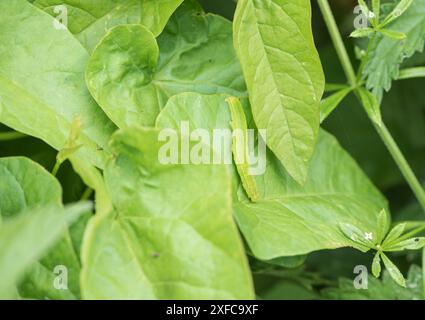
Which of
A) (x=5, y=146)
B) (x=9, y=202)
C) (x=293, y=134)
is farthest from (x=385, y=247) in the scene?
(x=5, y=146)

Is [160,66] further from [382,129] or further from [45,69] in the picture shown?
[382,129]

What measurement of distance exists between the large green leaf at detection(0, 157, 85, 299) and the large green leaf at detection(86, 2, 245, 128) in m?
0.13

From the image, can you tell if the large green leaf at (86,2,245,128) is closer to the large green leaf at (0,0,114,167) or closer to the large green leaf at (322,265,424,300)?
the large green leaf at (0,0,114,167)

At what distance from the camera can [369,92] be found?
96cm

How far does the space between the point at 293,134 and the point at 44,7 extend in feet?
1.22

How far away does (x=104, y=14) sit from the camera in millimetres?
902

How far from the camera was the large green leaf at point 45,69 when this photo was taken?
0.83 m

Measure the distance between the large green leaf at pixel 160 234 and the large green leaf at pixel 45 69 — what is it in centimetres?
12

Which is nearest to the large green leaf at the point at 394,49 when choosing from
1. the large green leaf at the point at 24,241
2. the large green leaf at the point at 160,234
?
the large green leaf at the point at 160,234

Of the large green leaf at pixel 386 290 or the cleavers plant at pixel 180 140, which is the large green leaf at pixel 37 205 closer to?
the cleavers plant at pixel 180 140

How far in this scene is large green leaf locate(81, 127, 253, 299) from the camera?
25.0 inches

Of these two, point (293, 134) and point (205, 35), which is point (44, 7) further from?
point (293, 134)

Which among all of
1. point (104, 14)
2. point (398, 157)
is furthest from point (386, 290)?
point (104, 14)

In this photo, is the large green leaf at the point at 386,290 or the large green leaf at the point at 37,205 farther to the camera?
the large green leaf at the point at 386,290
